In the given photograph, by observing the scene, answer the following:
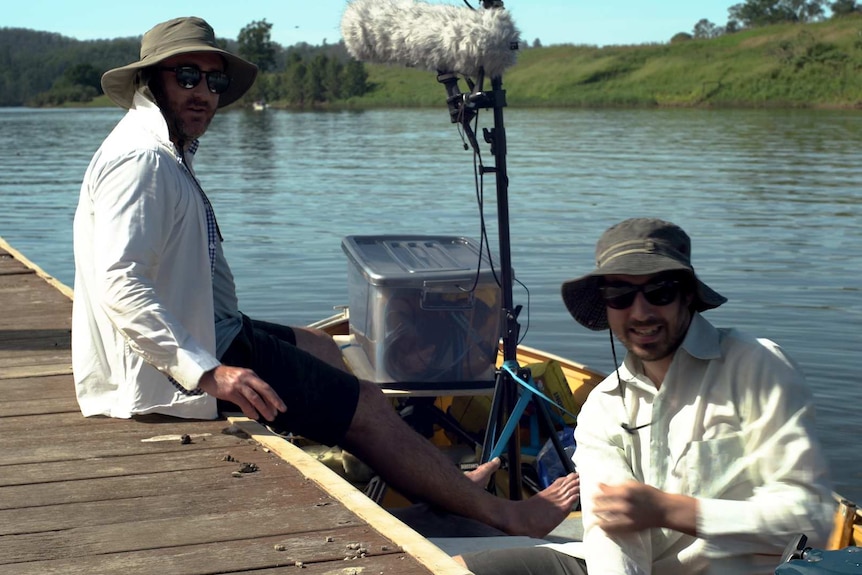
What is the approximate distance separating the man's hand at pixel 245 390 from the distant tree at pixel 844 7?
9483cm

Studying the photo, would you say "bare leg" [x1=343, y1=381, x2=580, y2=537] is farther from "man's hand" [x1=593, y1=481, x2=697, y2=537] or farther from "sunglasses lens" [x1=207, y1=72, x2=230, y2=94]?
"man's hand" [x1=593, y1=481, x2=697, y2=537]

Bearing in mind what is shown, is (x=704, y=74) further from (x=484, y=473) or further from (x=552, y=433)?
(x=484, y=473)

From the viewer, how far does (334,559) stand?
3107 millimetres

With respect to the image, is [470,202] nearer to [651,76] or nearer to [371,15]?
[371,15]

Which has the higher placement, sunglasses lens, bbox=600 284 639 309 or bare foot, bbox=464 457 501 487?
sunglasses lens, bbox=600 284 639 309

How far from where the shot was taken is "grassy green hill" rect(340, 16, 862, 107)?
6662 centimetres

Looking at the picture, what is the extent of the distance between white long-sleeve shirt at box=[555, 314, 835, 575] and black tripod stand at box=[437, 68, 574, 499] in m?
1.67

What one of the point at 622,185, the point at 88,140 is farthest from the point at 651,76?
the point at 622,185

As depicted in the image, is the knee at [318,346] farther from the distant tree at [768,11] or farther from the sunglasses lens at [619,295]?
the distant tree at [768,11]

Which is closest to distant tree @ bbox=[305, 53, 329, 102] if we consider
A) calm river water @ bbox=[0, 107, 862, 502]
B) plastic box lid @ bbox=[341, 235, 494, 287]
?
calm river water @ bbox=[0, 107, 862, 502]

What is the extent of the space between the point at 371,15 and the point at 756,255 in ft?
33.7

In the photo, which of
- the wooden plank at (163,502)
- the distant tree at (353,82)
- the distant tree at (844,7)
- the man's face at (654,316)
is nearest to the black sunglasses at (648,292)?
the man's face at (654,316)

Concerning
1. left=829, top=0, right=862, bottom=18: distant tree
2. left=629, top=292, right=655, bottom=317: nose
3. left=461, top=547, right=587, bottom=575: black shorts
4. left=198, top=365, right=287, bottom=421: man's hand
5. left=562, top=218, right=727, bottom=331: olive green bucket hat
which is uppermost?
left=829, top=0, right=862, bottom=18: distant tree

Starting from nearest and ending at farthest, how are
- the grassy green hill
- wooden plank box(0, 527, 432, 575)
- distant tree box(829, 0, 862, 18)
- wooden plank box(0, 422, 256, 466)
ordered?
1. wooden plank box(0, 527, 432, 575)
2. wooden plank box(0, 422, 256, 466)
3. the grassy green hill
4. distant tree box(829, 0, 862, 18)
